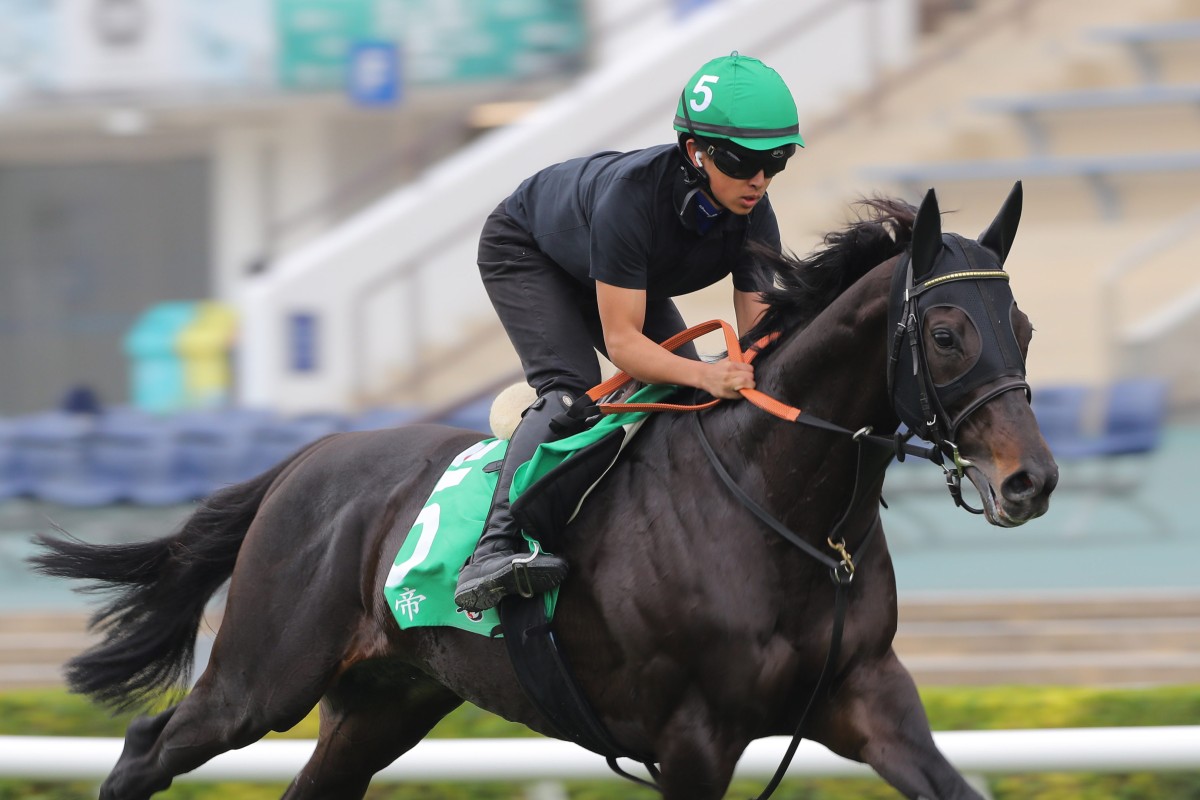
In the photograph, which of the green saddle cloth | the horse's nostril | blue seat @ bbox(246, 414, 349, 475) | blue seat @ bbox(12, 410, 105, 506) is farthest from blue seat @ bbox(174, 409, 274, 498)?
the horse's nostril

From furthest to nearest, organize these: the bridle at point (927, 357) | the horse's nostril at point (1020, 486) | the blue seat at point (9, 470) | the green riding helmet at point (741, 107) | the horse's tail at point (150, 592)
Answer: the blue seat at point (9, 470), the horse's tail at point (150, 592), the green riding helmet at point (741, 107), the bridle at point (927, 357), the horse's nostril at point (1020, 486)

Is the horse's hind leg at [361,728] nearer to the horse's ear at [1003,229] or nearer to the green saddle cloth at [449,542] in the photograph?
the green saddle cloth at [449,542]

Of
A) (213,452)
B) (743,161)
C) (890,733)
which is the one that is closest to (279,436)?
(213,452)

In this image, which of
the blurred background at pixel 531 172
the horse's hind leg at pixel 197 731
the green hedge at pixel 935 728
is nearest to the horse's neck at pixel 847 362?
the horse's hind leg at pixel 197 731

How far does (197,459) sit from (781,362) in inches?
324

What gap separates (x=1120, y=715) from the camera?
18.0 feet

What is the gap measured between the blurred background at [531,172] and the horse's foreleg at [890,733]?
14.3ft

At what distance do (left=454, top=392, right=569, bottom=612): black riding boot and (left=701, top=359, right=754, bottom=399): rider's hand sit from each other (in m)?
0.37

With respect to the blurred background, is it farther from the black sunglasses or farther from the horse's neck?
the black sunglasses

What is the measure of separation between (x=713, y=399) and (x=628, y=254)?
15.7 inches

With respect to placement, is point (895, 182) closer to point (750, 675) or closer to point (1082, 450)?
point (1082, 450)

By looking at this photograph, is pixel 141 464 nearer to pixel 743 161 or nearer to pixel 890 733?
pixel 743 161

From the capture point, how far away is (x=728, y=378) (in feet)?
12.2

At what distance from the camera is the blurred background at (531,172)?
9.69m
